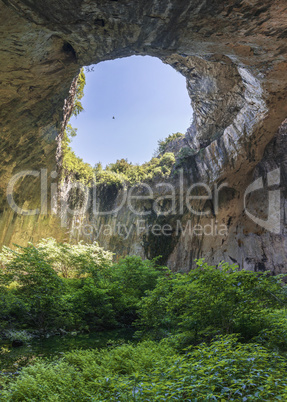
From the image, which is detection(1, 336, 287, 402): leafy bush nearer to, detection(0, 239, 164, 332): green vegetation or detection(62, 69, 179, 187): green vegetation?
detection(0, 239, 164, 332): green vegetation

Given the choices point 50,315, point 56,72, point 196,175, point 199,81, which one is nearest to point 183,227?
point 196,175

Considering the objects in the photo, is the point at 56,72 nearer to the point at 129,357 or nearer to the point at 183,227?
the point at 129,357

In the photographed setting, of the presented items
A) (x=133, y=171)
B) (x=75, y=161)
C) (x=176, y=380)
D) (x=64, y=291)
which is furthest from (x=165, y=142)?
(x=176, y=380)

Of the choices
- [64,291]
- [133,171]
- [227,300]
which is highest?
[133,171]

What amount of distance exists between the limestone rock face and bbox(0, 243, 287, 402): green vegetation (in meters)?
4.46

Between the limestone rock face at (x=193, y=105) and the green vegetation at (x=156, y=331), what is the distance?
14.6ft

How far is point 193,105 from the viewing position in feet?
54.3

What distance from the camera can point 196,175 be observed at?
639 inches

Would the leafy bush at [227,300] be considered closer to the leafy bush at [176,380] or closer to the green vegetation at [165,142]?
the leafy bush at [176,380]

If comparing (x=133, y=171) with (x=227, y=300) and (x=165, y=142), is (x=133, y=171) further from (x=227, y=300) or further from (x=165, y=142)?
(x=227, y=300)

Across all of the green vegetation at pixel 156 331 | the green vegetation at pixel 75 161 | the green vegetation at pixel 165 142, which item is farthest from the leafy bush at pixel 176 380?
the green vegetation at pixel 165 142

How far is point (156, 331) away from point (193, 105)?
13.3 m

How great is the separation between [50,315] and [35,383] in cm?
504

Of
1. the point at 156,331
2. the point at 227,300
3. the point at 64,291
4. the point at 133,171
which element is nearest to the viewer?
the point at 227,300
